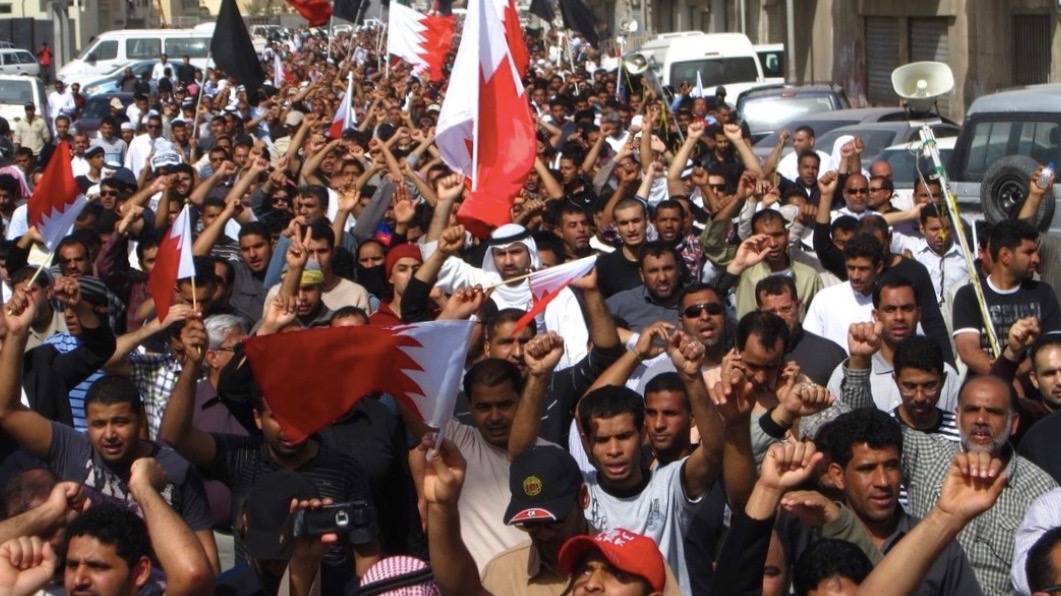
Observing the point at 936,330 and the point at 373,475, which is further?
the point at 936,330

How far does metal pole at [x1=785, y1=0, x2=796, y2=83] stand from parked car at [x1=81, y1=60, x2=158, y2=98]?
11982 mm

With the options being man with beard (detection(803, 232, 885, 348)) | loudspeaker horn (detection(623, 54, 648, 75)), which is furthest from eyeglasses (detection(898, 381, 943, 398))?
loudspeaker horn (detection(623, 54, 648, 75))

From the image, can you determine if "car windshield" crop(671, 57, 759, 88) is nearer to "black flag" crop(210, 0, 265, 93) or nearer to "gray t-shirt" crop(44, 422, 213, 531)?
"black flag" crop(210, 0, 265, 93)

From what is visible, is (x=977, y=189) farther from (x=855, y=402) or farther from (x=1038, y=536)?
(x=1038, y=536)

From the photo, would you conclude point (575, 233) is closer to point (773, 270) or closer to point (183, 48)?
point (773, 270)

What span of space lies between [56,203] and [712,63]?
63.0ft

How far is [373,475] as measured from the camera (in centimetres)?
600

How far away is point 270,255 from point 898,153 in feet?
24.1

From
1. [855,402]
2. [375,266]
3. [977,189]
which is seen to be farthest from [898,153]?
[855,402]

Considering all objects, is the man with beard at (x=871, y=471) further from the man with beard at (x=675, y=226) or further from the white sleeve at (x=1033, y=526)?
the man with beard at (x=675, y=226)

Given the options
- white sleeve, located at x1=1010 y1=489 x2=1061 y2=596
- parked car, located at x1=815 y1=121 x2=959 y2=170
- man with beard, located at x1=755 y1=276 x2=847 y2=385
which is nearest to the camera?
white sleeve, located at x1=1010 y1=489 x2=1061 y2=596

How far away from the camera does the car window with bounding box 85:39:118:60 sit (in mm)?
42219

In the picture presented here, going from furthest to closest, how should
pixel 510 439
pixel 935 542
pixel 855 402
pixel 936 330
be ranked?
pixel 936 330 < pixel 855 402 < pixel 510 439 < pixel 935 542

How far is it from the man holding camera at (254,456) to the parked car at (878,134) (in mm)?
11174
